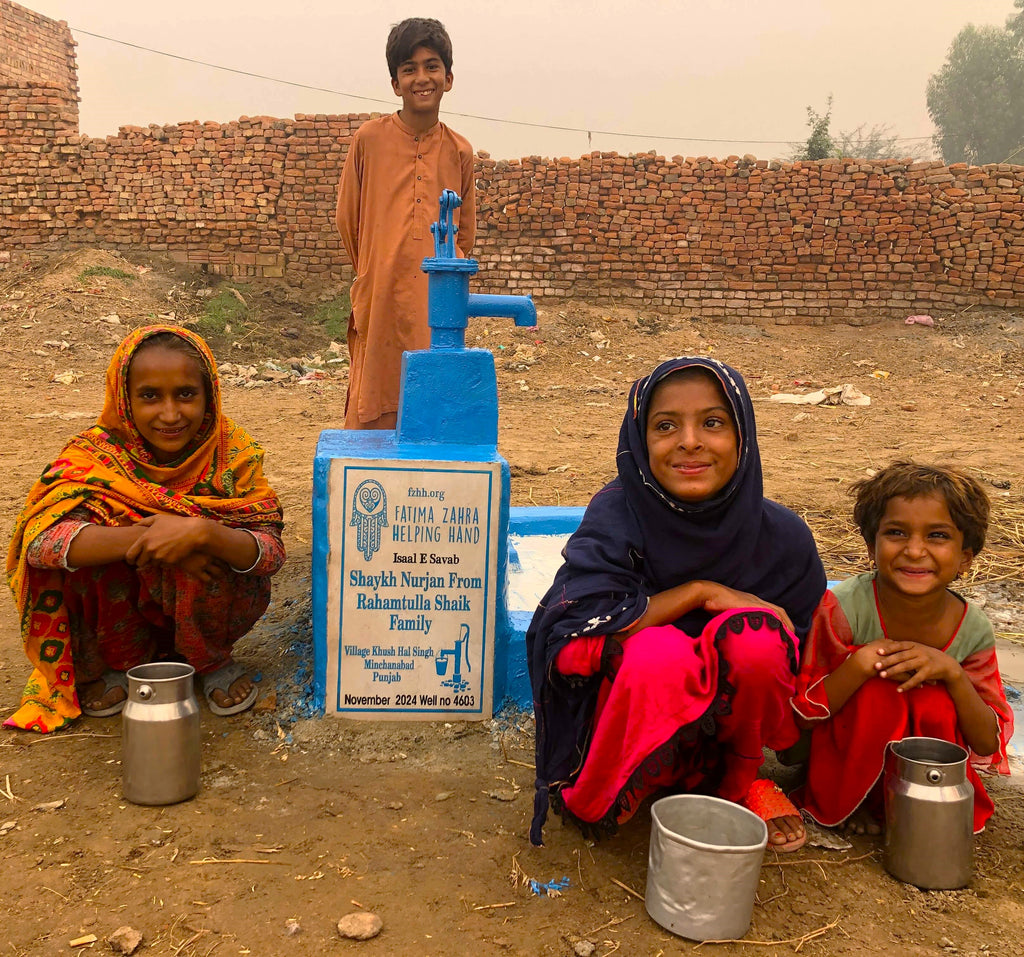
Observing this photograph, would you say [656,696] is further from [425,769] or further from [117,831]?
[117,831]

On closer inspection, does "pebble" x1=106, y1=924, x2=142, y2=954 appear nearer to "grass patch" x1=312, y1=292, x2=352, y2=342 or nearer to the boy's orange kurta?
the boy's orange kurta

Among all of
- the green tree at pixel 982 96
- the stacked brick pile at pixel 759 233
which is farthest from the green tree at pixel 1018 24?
the stacked brick pile at pixel 759 233

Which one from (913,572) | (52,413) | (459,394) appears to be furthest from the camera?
(52,413)

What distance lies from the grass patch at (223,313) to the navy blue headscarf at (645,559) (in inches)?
381

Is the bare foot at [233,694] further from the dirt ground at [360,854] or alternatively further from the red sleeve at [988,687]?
the red sleeve at [988,687]

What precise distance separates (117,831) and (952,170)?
12262mm

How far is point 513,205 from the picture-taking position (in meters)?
11.6

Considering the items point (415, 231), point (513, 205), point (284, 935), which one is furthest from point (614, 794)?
point (513, 205)

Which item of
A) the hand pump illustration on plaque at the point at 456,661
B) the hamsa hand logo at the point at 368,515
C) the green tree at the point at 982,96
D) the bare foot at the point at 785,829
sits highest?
the green tree at the point at 982,96

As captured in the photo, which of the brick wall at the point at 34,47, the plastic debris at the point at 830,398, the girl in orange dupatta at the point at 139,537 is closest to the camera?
the girl in orange dupatta at the point at 139,537

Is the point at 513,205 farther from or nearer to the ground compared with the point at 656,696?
farther from the ground

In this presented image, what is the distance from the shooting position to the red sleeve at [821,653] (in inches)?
75.6

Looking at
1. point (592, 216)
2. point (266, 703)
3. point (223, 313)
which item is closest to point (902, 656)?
point (266, 703)

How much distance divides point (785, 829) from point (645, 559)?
0.64m
